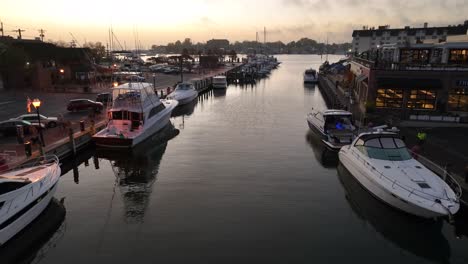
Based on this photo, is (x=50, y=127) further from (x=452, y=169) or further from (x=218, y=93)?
(x=218, y=93)

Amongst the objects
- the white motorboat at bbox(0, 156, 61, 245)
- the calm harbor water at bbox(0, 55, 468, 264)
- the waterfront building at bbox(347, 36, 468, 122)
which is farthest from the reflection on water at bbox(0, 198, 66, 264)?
the waterfront building at bbox(347, 36, 468, 122)

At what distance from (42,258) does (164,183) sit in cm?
773

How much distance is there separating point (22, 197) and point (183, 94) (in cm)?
3261

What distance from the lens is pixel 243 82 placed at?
3103 inches

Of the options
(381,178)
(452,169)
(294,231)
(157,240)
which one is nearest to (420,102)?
(452,169)

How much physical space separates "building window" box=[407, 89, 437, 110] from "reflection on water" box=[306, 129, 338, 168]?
10938mm

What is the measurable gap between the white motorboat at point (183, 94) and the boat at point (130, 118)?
45.2ft

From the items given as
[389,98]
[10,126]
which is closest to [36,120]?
[10,126]

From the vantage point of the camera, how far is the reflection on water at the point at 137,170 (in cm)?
1658

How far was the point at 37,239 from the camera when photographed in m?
13.8

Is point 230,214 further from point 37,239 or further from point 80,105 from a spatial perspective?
point 80,105

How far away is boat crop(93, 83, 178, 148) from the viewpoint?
969 inches

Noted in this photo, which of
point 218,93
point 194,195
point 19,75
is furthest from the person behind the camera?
point 218,93

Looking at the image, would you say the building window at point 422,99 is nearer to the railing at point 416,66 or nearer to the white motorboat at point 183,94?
the railing at point 416,66
